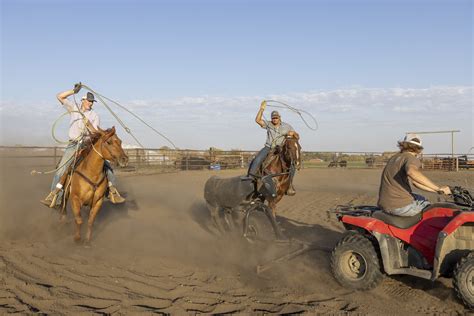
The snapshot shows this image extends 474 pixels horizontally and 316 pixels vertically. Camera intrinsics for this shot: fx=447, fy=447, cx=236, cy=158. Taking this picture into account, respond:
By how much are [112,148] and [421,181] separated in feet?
17.7

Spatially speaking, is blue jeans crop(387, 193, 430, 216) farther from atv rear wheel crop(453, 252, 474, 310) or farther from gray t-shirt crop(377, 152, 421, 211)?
atv rear wheel crop(453, 252, 474, 310)

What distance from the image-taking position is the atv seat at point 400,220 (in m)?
5.14

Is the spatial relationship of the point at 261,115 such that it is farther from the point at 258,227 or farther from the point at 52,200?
the point at 52,200

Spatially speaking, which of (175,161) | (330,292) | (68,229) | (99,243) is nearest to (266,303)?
(330,292)

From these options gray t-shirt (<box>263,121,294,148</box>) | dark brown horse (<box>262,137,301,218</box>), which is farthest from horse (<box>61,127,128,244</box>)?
gray t-shirt (<box>263,121,294,148</box>)

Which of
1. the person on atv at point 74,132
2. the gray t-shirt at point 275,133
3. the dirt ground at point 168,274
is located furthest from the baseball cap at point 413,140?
the person on atv at point 74,132

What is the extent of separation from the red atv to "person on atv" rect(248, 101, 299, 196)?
3433 millimetres

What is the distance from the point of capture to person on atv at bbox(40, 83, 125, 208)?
8.27 meters

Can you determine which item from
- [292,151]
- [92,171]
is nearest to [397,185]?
[292,151]

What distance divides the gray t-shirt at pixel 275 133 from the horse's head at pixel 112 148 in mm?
3044

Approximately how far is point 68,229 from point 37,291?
433cm

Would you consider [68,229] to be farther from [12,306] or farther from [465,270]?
[465,270]

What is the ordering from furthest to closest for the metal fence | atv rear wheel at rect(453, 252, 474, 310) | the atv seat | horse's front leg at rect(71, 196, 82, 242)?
the metal fence → horse's front leg at rect(71, 196, 82, 242) → the atv seat → atv rear wheel at rect(453, 252, 474, 310)

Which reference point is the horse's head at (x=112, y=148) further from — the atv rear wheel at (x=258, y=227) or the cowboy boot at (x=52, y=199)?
the atv rear wheel at (x=258, y=227)
